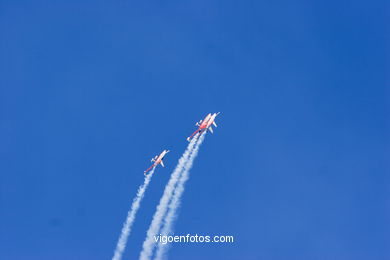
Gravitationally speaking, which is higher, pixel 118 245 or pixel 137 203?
pixel 137 203

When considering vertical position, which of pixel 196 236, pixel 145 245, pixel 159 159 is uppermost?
pixel 159 159

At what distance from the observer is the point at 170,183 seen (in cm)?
17988

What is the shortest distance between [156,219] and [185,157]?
76.8 feet

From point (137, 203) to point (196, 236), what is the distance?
2074 centimetres

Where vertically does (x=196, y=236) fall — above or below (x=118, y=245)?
above

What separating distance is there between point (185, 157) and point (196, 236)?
24458 millimetres

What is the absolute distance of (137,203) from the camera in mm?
184125

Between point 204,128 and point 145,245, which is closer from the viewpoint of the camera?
point 145,245

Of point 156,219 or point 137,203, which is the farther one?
point 137,203

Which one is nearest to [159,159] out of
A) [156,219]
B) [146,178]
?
[146,178]

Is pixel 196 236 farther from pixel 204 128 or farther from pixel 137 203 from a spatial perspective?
pixel 204 128

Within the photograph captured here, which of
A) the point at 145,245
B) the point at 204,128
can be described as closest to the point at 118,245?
the point at 145,245

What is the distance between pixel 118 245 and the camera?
6870 inches

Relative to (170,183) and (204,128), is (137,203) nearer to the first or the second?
(170,183)
